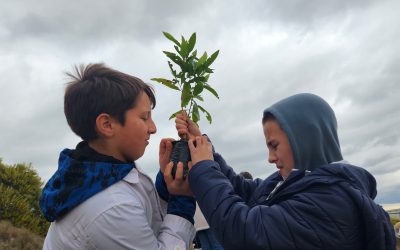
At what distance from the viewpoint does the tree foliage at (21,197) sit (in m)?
10.1

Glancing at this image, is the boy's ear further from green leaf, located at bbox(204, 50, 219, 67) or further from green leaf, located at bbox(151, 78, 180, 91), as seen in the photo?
green leaf, located at bbox(204, 50, 219, 67)

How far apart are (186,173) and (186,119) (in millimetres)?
507

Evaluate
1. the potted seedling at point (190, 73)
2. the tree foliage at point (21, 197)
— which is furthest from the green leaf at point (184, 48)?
the tree foliage at point (21, 197)

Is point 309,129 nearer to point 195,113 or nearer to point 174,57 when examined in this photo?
point 195,113

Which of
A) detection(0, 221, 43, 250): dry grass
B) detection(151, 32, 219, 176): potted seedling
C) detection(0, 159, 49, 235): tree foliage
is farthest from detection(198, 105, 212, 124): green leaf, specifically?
detection(0, 159, 49, 235): tree foliage

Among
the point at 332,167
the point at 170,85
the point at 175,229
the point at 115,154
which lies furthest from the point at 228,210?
the point at 170,85

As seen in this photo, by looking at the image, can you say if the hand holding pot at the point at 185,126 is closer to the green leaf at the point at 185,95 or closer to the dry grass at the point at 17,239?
the green leaf at the point at 185,95

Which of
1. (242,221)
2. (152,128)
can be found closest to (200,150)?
(152,128)

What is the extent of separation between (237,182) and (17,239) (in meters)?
7.80

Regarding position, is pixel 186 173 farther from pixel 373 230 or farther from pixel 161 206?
pixel 373 230

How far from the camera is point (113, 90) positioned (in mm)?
2418

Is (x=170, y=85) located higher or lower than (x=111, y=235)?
higher

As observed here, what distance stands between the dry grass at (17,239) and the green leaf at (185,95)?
7.69m

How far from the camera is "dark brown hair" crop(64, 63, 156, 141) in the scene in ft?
7.87
